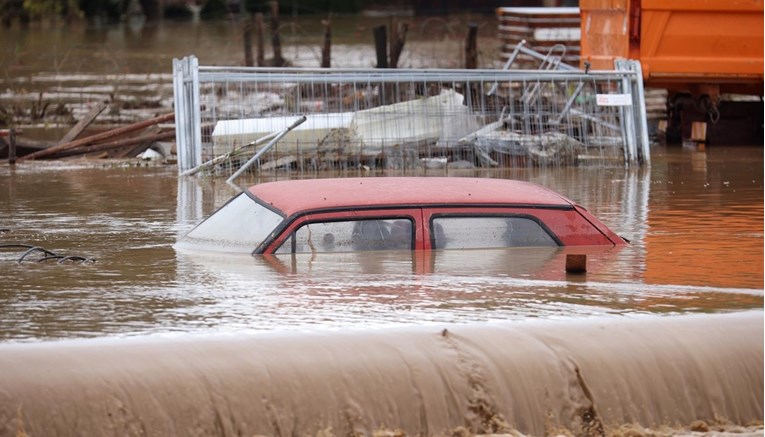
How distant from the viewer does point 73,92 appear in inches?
1108

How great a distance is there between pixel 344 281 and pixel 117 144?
455 inches

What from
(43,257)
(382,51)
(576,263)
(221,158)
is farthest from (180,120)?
(382,51)

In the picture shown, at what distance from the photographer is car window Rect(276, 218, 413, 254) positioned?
10.3 meters

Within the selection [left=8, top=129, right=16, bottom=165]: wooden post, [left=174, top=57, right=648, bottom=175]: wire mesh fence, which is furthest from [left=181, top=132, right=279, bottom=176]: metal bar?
[left=8, top=129, right=16, bottom=165]: wooden post

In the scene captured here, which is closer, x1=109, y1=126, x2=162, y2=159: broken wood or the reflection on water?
the reflection on water

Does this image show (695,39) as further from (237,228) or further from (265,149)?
(237,228)

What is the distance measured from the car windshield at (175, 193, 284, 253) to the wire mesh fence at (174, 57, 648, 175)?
6533 millimetres

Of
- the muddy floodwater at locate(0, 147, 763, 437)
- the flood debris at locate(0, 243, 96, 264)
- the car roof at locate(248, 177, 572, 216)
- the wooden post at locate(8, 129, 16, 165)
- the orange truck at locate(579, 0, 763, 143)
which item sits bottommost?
the muddy floodwater at locate(0, 147, 763, 437)

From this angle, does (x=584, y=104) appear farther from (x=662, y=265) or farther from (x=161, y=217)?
(x=662, y=265)

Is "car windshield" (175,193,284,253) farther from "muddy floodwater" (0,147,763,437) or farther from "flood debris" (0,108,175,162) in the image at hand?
"flood debris" (0,108,175,162)

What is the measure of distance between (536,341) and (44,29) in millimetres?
38141

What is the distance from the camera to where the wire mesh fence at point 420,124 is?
1836 centimetres

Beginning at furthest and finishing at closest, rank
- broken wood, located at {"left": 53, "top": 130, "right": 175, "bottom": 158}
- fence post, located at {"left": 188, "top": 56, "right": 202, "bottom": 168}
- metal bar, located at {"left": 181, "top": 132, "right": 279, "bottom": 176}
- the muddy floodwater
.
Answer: broken wood, located at {"left": 53, "top": 130, "right": 175, "bottom": 158} < fence post, located at {"left": 188, "top": 56, "right": 202, "bottom": 168} < metal bar, located at {"left": 181, "top": 132, "right": 279, "bottom": 176} < the muddy floodwater

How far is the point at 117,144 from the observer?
68.5 feet
